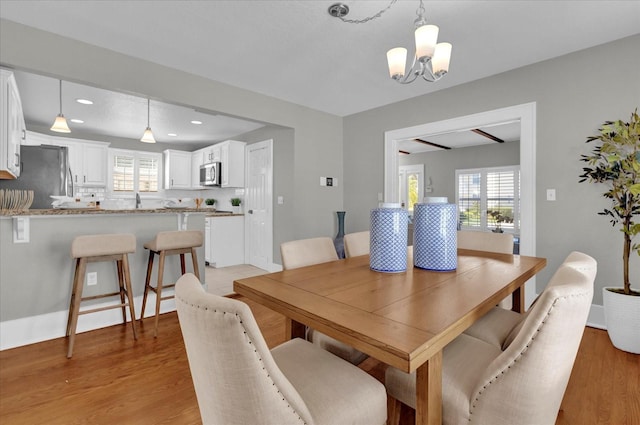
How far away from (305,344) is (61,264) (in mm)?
2376

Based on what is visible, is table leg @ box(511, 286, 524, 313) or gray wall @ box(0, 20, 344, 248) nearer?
table leg @ box(511, 286, 524, 313)

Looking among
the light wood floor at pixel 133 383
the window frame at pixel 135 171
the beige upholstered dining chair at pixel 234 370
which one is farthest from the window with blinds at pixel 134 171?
the beige upholstered dining chair at pixel 234 370

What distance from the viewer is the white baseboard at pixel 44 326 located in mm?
2221

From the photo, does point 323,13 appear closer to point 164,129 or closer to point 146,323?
point 146,323

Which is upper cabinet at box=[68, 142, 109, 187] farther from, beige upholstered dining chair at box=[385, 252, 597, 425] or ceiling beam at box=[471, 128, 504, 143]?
ceiling beam at box=[471, 128, 504, 143]

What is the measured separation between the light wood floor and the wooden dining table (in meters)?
0.81

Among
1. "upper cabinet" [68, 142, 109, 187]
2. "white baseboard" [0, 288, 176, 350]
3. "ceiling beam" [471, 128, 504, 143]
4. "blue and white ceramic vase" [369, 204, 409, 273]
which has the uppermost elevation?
"ceiling beam" [471, 128, 504, 143]

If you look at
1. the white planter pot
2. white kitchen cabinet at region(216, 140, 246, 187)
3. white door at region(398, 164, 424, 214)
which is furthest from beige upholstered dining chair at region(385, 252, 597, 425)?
white door at region(398, 164, 424, 214)

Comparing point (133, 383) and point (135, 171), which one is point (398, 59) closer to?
point (133, 383)

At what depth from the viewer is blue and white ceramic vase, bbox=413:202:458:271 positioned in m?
1.33

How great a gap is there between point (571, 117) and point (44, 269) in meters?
4.58

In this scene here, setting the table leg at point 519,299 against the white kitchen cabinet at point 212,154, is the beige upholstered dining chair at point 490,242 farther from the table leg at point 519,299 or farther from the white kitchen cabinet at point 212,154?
the white kitchen cabinet at point 212,154

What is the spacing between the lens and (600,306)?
253cm

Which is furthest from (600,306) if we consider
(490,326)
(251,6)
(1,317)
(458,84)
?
(1,317)
